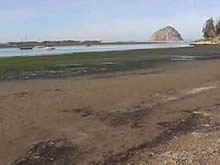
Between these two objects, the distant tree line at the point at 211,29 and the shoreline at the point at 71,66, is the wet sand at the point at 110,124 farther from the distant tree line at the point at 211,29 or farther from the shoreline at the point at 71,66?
the distant tree line at the point at 211,29

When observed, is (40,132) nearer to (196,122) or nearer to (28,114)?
(28,114)

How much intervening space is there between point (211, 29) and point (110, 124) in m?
122

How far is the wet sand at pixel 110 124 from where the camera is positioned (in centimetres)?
814

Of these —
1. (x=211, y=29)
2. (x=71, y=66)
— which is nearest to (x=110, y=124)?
(x=71, y=66)

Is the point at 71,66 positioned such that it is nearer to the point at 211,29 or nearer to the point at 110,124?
the point at 110,124

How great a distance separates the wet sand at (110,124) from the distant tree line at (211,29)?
109 metres

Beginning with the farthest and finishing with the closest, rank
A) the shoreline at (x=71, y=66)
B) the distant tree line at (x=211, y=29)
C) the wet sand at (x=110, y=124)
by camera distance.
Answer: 1. the distant tree line at (x=211, y=29)
2. the shoreline at (x=71, y=66)
3. the wet sand at (x=110, y=124)

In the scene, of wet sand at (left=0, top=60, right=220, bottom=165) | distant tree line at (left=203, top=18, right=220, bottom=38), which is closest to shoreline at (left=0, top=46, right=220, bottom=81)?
wet sand at (left=0, top=60, right=220, bottom=165)

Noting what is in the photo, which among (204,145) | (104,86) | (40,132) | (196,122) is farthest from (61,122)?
(104,86)

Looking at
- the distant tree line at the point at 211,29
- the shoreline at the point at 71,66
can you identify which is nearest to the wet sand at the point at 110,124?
the shoreline at the point at 71,66

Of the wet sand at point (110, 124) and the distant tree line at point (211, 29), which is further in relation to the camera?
the distant tree line at point (211, 29)

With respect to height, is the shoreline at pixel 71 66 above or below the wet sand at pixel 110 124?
below

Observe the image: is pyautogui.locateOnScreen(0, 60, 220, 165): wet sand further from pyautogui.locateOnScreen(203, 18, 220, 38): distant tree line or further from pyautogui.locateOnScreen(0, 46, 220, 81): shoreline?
pyautogui.locateOnScreen(203, 18, 220, 38): distant tree line

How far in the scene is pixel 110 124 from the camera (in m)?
11.2
